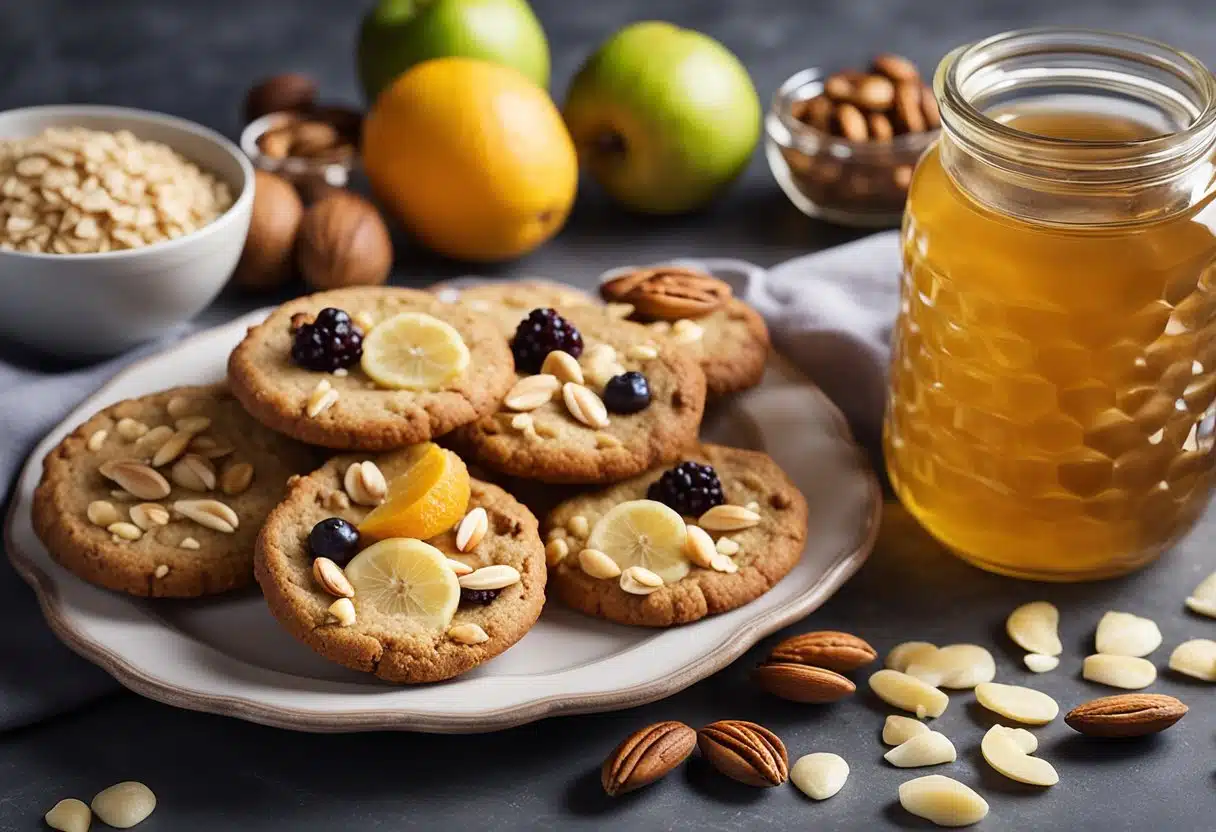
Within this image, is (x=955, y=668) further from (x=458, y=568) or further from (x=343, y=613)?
(x=343, y=613)

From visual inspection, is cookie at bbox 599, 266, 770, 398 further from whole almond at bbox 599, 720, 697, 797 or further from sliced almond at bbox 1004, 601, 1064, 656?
whole almond at bbox 599, 720, 697, 797

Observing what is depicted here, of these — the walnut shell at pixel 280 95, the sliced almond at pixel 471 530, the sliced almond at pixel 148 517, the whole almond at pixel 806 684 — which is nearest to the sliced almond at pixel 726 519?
the whole almond at pixel 806 684

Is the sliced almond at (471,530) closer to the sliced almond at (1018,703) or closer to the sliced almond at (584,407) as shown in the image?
the sliced almond at (584,407)

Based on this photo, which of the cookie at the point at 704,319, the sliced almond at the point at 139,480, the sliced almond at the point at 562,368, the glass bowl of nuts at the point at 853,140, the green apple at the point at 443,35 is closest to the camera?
the sliced almond at the point at 139,480

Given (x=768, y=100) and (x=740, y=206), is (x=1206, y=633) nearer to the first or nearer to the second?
(x=740, y=206)

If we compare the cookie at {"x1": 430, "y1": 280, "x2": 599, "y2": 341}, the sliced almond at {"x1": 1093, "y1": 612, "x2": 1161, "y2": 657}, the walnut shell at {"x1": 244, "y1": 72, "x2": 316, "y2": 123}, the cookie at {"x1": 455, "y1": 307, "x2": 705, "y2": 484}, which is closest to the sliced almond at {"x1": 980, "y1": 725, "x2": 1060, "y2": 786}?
the sliced almond at {"x1": 1093, "y1": 612, "x2": 1161, "y2": 657}

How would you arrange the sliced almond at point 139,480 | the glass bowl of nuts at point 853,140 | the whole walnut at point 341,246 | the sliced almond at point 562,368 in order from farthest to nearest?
the glass bowl of nuts at point 853,140 → the whole walnut at point 341,246 → the sliced almond at point 562,368 → the sliced almond at point 139,480

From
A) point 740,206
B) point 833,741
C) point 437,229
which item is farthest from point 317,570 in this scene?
point 740,206
